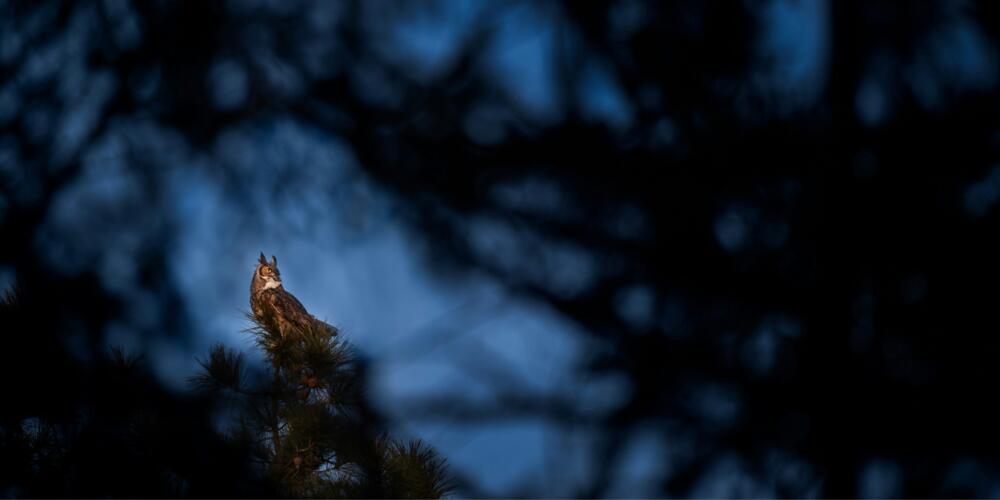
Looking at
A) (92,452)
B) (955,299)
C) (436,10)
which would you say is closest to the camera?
(955,299)

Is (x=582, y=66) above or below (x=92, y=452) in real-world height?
above

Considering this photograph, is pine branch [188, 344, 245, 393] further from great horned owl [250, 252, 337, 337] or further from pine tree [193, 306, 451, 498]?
great horned owl [250, 252, 337, 337]

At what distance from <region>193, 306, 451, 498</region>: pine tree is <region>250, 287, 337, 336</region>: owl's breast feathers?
34mm

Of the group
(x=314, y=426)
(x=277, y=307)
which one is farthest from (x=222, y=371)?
(x=277, y=307)

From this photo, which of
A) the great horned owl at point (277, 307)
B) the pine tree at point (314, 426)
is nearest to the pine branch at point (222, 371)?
the pine tree at point (314, 426)

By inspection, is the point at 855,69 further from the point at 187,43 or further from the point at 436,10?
the point at 187,43

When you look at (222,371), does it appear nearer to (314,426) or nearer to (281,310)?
(314,426)

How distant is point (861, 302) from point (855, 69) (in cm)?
29

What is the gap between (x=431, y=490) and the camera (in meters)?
2.43

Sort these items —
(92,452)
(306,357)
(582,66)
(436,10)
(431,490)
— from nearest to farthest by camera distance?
1. (582,66)
2. (436,10)
3. (92,452)
4. (431,490)
5. (306,357)

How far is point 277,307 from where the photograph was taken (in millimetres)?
3031

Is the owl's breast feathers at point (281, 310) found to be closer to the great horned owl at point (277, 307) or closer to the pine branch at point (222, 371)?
the great horned owl at point (277, 307)

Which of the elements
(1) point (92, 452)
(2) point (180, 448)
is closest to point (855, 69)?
(2) point (180, 448)

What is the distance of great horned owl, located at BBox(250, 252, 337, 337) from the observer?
2.82 metres
